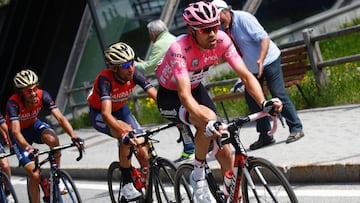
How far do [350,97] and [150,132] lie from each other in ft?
17.6

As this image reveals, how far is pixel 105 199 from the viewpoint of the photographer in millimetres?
9688

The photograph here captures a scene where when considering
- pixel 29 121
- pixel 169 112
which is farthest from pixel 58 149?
pixel 169 112

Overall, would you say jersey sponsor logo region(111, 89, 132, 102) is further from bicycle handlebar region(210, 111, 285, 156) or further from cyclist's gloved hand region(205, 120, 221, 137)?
cyclist's gloved hand region(205, 120, 221, 137)

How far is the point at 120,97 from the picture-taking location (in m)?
8.13

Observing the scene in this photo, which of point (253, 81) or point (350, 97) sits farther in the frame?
point (350, 97)

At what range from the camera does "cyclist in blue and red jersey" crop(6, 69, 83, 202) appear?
8665 millimetres

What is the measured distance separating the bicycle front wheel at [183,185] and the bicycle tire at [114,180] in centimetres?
134

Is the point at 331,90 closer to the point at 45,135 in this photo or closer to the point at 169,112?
the point at 45,135

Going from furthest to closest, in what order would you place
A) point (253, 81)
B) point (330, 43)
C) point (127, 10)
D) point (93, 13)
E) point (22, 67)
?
point (22, 67)
point (127, 10)
point (330, 43)
point (93, 13)
point (253, 81)

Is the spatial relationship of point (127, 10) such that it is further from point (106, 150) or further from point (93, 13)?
point (106, 150)

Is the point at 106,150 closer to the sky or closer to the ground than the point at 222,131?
closer to the ground

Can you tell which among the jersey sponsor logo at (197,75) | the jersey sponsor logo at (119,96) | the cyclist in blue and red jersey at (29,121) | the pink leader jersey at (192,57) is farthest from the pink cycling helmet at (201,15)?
the cyclist in blue and red jersey at (29,121)

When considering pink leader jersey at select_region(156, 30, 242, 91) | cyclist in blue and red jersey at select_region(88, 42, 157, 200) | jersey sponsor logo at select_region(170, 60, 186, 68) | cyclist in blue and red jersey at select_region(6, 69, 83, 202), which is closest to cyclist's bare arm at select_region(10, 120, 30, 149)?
cyclist in blue and red jersey at select_region(6, 69, 83, 202)

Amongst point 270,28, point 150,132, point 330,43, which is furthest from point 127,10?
point 150,132
